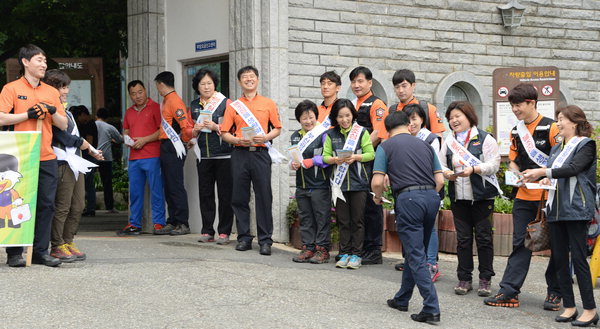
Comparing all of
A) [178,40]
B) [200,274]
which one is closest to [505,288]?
[200,274]

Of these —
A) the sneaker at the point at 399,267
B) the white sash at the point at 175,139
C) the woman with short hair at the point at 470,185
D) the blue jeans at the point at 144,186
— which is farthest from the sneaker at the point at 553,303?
the blue jeans at the point at 144,186

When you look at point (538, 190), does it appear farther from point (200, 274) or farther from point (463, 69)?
point (463, 69)

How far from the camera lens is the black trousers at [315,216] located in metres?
10.4

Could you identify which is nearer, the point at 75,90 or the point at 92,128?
the point at 92,128

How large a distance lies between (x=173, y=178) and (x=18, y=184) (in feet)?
12.3

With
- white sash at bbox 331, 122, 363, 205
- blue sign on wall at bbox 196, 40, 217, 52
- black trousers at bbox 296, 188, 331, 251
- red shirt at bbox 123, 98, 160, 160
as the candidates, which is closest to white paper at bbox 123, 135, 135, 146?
red shirt at bbox 123, 98, 160, 160

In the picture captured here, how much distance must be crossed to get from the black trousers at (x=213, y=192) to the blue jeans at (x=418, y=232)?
408 cm

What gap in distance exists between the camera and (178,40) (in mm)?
13641

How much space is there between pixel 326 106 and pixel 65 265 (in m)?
3.34

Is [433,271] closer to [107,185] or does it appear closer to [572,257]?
[572,257]

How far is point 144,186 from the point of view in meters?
13.2

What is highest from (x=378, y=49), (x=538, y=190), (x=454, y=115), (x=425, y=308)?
(x=378, y=49)

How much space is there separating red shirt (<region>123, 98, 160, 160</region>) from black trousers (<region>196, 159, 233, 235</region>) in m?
1.12

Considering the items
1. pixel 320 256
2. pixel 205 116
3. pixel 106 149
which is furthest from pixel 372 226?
pixel 106 149
